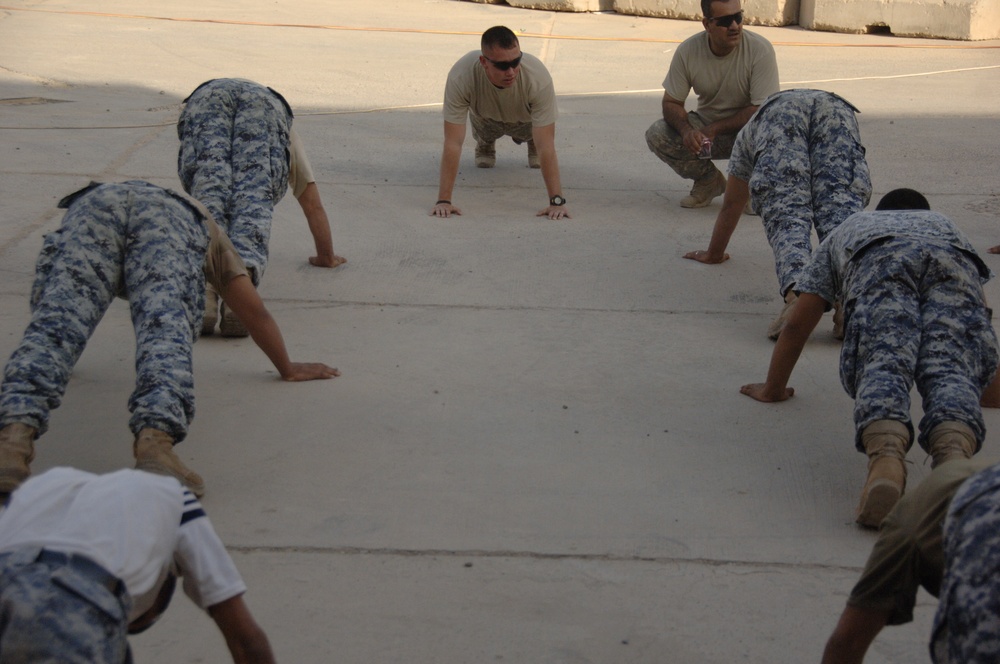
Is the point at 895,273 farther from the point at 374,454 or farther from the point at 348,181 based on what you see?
the point at 348,181

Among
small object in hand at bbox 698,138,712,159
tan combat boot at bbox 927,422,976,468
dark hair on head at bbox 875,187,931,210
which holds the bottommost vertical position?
tan combat boot at bbox 927,422,976,468

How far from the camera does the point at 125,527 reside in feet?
5.89

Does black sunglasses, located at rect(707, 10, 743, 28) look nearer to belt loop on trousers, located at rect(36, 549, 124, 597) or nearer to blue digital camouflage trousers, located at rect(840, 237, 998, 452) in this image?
blue digital camouflage trousers, located at rect(840, 237, 998, 452)

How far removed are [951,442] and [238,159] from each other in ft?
9.84

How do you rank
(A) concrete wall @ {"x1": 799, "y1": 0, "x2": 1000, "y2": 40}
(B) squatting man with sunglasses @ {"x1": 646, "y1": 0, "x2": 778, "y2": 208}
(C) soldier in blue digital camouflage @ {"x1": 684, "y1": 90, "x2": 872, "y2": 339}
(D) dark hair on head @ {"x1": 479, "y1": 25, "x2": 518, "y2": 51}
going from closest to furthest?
(C) soldier in blue digital camouflage @ {"x1": 684, "y1": 90, "x2": 872, "y2": 339} → (D) dark hair on head @ {"x1": 479, "y1": 25, "x2": 518, "y2": 51} → (B) squatting man with sunglasses @ {"x1": 646, "y1": 0, "x2": 778, "y2": 208} → (A) concrete wall @ {"x1": 799, "y1": 0, "x2": 1000, "y2": 40}

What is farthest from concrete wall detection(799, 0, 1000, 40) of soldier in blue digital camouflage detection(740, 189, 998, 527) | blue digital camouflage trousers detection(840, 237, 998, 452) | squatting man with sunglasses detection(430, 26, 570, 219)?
blue digital camouflage trousers detection(840, 237, 998, 452)

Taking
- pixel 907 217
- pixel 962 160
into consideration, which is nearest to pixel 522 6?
pixel 962 160

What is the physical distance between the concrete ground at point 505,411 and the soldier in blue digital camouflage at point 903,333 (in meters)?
0.29

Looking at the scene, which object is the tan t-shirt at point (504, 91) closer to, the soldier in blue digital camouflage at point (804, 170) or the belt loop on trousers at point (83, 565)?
the soldier in blue digital camouflage at point (804, 170)

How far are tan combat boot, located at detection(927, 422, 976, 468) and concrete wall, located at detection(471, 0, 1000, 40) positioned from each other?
1006cm

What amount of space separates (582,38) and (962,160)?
18.0 feet

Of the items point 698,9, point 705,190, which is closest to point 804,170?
point 705,190

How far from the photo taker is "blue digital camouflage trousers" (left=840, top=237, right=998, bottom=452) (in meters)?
3.29

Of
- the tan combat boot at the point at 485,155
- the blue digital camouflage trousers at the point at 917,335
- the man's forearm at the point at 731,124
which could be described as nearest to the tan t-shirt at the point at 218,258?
the blue digital camouflage trousers at the point at 917,335
